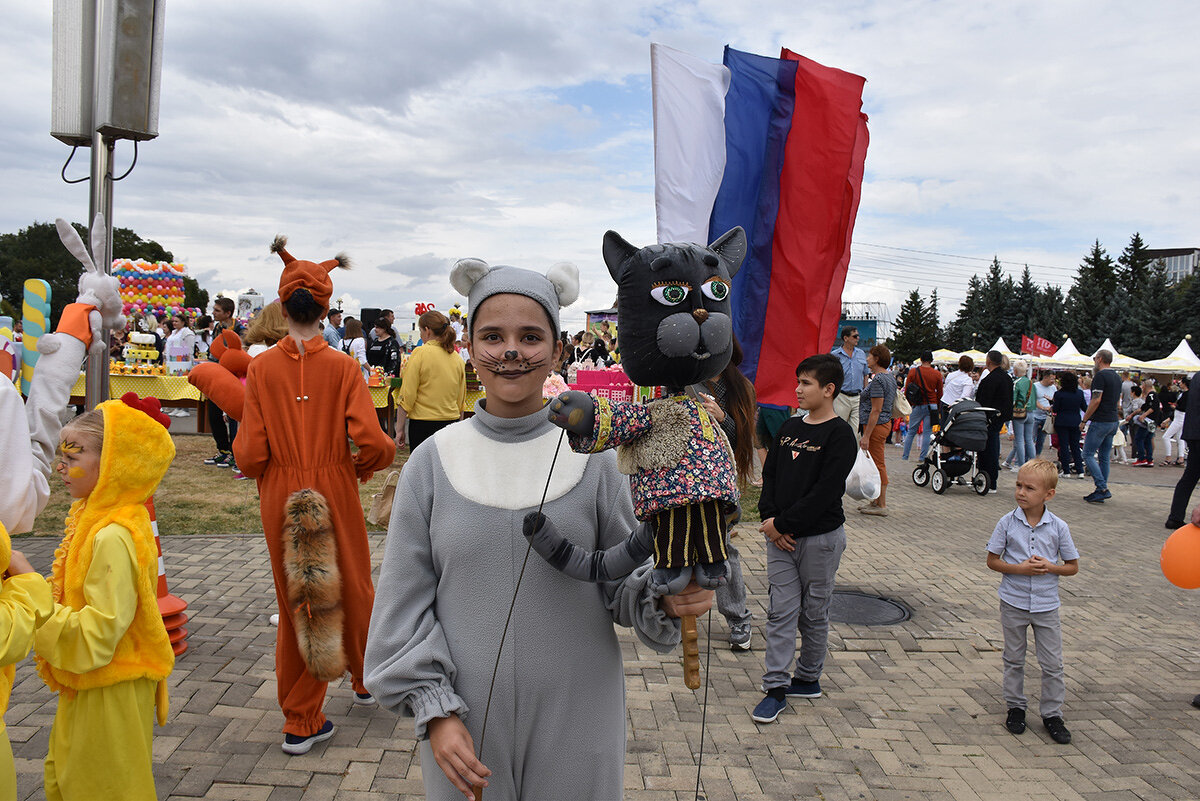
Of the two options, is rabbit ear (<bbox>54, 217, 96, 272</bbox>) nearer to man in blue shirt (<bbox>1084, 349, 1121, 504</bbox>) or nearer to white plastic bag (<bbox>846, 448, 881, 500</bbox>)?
white plastic bag (<bbox>846, 448, 881, 500</bbox>)

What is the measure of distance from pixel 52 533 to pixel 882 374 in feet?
29.2

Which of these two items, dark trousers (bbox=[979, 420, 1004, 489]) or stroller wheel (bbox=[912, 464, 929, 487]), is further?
stroller wheel (bbox=[912, 464, 929, 487])

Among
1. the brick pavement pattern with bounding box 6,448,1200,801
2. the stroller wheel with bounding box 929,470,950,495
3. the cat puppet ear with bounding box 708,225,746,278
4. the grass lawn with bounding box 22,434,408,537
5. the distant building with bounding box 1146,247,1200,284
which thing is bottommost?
the brick pavement pattern with bounding box 6,448,1200,801

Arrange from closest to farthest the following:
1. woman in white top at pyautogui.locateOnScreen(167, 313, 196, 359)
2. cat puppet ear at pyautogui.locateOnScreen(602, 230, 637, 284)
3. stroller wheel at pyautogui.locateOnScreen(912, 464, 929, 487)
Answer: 1. cat puppet ear at pyautogui.locateOnScreen(602, 230, 637, 284)
2. stroller wheel at pyautogui.locateOnScreen(912, 464, 929, 487)
3. woman in white top at pyautogui.locateOnScreen(167, 313, 196, 359)

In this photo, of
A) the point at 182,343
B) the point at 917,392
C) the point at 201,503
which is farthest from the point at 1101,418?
the point at 182,343

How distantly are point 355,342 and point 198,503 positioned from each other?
400 cm

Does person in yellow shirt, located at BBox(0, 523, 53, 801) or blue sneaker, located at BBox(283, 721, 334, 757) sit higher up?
person in yellow shirt, located at BBox(0, 523, 53, 801)

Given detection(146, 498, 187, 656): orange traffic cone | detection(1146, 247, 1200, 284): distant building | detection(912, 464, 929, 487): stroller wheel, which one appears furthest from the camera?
detection(1146, 247, 1200, 284): distant building

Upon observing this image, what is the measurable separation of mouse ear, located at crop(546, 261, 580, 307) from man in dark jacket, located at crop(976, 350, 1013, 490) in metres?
A: 11.0

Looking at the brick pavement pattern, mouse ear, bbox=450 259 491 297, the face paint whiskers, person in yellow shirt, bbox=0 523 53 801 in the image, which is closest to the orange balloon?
the brick pavement pattern

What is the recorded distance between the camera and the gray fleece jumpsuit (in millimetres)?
1837

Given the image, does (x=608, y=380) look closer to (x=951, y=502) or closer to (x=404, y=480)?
(x=951, y=502)

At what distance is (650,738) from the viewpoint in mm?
3971

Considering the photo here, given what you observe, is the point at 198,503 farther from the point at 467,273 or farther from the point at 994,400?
the point at 994,400
